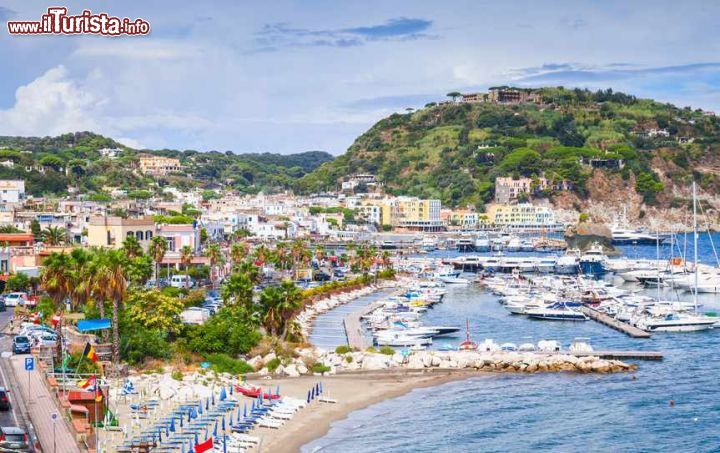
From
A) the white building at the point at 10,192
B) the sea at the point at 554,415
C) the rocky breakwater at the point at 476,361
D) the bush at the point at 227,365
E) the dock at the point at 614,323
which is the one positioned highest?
the white building at the point at 10,192

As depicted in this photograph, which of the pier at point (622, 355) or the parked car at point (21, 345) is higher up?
the parked car at point (21, 345)

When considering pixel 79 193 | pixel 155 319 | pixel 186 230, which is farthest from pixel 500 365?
pixel 79 193

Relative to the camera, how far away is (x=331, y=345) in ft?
202

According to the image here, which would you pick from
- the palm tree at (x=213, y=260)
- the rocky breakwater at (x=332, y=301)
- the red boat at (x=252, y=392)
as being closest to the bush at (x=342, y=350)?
the rocky breakwater at (x=332, y=301)

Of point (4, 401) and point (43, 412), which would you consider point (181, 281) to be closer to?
point (43, 412)

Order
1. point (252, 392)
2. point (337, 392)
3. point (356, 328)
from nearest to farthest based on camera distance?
point (252, 392)
point (337, 392)
point (356, 328)

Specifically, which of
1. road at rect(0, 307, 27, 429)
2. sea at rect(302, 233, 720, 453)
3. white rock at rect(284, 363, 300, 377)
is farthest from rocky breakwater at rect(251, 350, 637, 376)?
road at rect(0, 307, 27, 429)

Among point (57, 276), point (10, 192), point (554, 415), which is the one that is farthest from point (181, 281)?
point (10, 192)

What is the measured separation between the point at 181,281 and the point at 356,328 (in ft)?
70.8

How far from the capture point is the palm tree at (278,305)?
181 feet

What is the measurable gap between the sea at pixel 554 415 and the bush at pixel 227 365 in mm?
7193

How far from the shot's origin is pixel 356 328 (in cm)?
7069

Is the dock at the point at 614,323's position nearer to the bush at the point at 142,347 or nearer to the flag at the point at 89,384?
the bush at the point at 142,347

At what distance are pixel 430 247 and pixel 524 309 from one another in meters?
98.6
